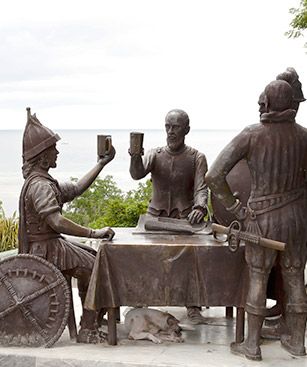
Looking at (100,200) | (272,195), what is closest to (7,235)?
(100,200)

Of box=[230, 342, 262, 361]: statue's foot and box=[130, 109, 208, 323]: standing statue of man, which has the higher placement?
box=[130, 109, 208, 323]: standing statue of man

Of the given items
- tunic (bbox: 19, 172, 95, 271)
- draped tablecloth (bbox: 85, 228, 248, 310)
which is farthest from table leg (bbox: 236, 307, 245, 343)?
tunic (bbox: 19, 172, 95, 271)

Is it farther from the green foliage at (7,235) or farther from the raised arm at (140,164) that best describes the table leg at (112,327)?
the green foliage at (7,235)

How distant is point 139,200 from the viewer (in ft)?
42.8

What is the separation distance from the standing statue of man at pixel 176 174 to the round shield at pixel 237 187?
1.40ft

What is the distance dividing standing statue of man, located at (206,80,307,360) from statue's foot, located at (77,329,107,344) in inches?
47.8

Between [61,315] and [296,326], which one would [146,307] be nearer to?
[61,315]

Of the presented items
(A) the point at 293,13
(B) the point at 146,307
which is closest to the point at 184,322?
(B) the point at 146,307

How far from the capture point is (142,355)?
5418 mm

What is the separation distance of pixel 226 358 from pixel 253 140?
1680mm

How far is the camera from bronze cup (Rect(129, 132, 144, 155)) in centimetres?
607

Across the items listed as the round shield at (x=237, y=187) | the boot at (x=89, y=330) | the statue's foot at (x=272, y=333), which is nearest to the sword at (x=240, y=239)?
the round shield at (x=237, y=187)

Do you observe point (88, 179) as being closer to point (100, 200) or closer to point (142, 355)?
point (142, 355)

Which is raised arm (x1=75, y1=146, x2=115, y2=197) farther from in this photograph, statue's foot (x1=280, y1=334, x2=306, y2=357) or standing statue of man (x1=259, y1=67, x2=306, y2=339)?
statue's foot (x1=280, y1=334, x2=306, y2=357)
